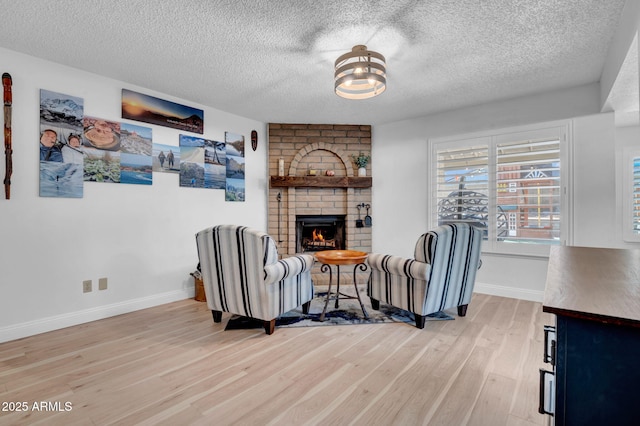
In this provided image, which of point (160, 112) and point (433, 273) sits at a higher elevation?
point (160, 112)

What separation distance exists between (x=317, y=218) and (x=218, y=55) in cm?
285

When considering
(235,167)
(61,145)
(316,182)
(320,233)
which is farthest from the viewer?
(320,233)

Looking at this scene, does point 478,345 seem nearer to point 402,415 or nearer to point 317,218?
point 402,415

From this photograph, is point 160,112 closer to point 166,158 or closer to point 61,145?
point 166,158

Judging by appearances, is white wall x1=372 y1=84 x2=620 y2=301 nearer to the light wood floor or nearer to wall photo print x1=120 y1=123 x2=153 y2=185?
the light wood floor

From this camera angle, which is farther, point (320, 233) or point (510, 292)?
point (320, 233)

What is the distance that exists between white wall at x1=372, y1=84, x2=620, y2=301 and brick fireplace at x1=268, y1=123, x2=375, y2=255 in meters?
0.28

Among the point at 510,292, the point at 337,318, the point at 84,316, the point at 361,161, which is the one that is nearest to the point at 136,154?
the point at 84,316

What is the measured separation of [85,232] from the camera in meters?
3.07

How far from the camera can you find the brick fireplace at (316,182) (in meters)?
4.88

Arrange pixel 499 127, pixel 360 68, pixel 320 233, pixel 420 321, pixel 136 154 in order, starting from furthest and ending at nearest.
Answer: pixel 320 233 < pixel 499 127 < pixel 136 154 < pixel 420 321 < pixel 360 68

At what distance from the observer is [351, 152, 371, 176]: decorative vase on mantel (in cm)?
491

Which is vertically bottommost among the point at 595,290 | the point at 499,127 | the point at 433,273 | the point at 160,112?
the point at 433,273

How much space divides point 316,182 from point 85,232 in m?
2.95
